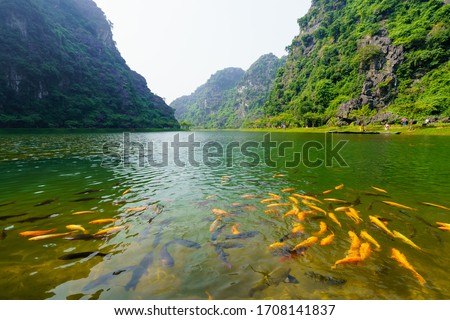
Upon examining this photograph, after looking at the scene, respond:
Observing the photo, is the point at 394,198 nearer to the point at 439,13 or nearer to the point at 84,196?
the point at 84,196

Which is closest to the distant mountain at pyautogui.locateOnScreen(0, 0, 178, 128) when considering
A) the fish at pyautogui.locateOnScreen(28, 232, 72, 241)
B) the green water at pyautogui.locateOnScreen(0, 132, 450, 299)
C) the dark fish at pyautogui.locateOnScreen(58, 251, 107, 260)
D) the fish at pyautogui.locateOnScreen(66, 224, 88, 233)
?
the green water at pyautogui.locateOnScreen(0, 132, 450, 299)

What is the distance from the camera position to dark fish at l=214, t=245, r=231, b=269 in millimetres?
6309

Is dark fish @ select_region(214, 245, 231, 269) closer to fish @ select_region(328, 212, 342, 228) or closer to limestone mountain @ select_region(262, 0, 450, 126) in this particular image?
fish @ select_region(328, 212, 342, 228)

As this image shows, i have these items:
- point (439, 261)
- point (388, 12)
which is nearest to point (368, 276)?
point (439, 261)

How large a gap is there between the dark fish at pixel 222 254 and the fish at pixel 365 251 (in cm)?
384

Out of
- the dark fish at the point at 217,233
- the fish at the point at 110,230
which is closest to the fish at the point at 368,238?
the dark fish at the point at 217,233

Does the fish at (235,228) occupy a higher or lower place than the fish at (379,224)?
lower

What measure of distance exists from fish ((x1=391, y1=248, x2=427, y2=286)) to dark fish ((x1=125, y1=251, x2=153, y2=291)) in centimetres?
694

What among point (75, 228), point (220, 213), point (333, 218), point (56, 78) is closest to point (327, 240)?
Result: point (333, 218)

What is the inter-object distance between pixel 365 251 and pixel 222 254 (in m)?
4.30

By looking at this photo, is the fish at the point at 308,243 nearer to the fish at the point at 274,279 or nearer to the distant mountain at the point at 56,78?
the fish at the point at 274,279

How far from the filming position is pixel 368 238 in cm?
751

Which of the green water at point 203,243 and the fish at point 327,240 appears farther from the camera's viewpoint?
the fish at point 327,240

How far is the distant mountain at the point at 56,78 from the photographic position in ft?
341
